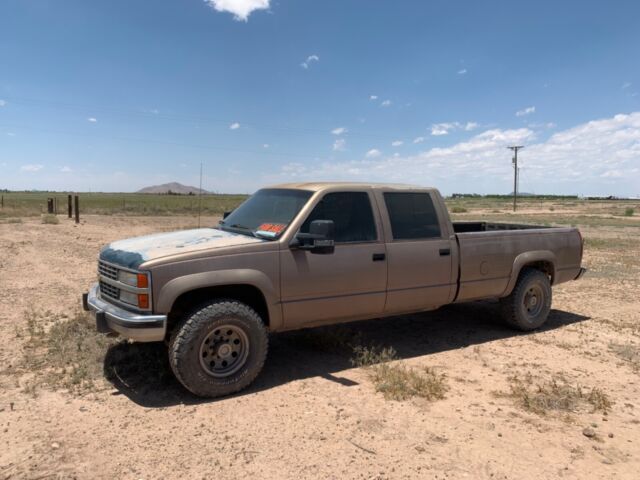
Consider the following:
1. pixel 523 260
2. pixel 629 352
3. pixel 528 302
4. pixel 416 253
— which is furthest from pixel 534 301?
pixel 416 253

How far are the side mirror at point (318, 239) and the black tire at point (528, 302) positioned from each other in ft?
9.72

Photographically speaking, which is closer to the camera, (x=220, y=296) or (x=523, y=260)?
(x=220, y=296)

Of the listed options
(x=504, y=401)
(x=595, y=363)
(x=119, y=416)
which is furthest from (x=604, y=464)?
(x=119, y=416)

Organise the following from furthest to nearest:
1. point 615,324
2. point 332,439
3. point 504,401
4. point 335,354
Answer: point 615,324 < point 335,354 < point 504,401 < point 332,439

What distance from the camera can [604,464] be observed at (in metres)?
3.33

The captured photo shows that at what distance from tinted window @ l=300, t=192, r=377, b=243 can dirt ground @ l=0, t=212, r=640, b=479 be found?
1368 mm

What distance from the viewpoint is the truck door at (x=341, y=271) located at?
4.59 metres

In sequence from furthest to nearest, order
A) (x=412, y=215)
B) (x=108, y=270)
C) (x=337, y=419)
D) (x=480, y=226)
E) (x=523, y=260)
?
(x=480, y=226) < (x=523, y=260) < (x=412, y=215) < (x=108, y=270) < (x=337, y=419)

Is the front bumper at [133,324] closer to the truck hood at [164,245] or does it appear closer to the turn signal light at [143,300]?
the turn signal light at [143,300]

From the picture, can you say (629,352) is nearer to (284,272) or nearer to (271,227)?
(284,272)

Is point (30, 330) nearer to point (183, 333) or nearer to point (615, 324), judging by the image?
point (183, 333)

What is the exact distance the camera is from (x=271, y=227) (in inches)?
189

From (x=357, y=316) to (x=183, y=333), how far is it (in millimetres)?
1778

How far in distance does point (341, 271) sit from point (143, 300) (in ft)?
6.00
